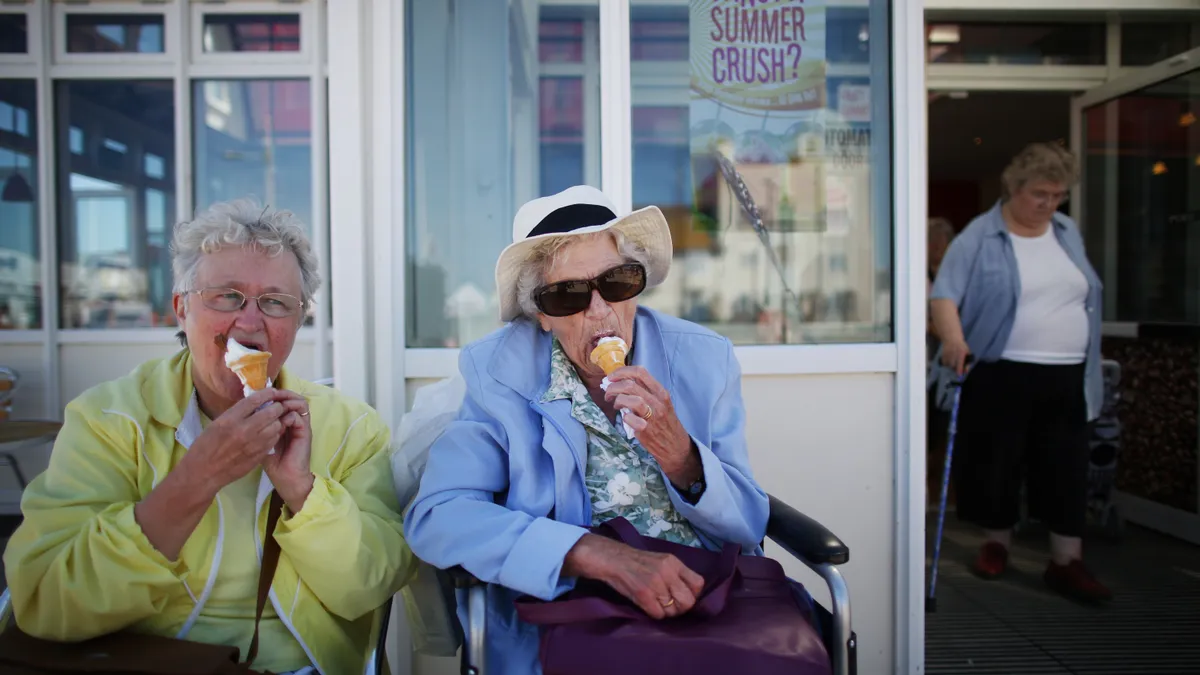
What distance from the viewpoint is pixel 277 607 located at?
1689mm

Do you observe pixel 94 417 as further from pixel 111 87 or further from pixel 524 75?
pixel 111 87

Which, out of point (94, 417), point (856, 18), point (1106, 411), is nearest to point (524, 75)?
point (856, 18)

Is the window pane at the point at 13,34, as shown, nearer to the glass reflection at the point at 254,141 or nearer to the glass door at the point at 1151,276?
the glass reflection at the point at 254,141

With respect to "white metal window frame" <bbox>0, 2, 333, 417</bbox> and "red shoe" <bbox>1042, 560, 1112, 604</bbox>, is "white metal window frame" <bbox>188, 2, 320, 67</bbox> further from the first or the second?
"red shoe" <bbox>1042, 560, 1112, 604</bbox>

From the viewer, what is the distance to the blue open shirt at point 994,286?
3.74 metres

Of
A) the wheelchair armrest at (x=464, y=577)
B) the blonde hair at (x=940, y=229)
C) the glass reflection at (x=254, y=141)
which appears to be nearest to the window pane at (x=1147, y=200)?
the blonde hair at (x=940, y=229)

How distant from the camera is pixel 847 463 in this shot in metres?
2.81

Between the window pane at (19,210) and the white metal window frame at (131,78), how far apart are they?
89 millimetres

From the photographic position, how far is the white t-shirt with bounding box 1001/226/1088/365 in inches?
146

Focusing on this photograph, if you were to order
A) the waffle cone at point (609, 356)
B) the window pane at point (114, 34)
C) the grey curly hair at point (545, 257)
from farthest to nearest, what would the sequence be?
1. the window pane at point (114, 34)
2. the grey curly hair at point (545, 257)
3. the waffle cone at point (609, 356)

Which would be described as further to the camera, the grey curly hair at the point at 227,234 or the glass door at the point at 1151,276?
the glass door at the point at 1151,276

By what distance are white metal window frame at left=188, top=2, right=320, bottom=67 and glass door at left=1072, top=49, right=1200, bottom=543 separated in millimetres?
5245

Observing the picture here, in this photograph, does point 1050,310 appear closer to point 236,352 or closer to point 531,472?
point 531,472

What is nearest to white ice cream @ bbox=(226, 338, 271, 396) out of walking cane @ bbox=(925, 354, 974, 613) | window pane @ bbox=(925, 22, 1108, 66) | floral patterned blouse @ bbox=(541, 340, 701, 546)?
floral patterned blouse @ bbox=(541, 340, 701, 546)
